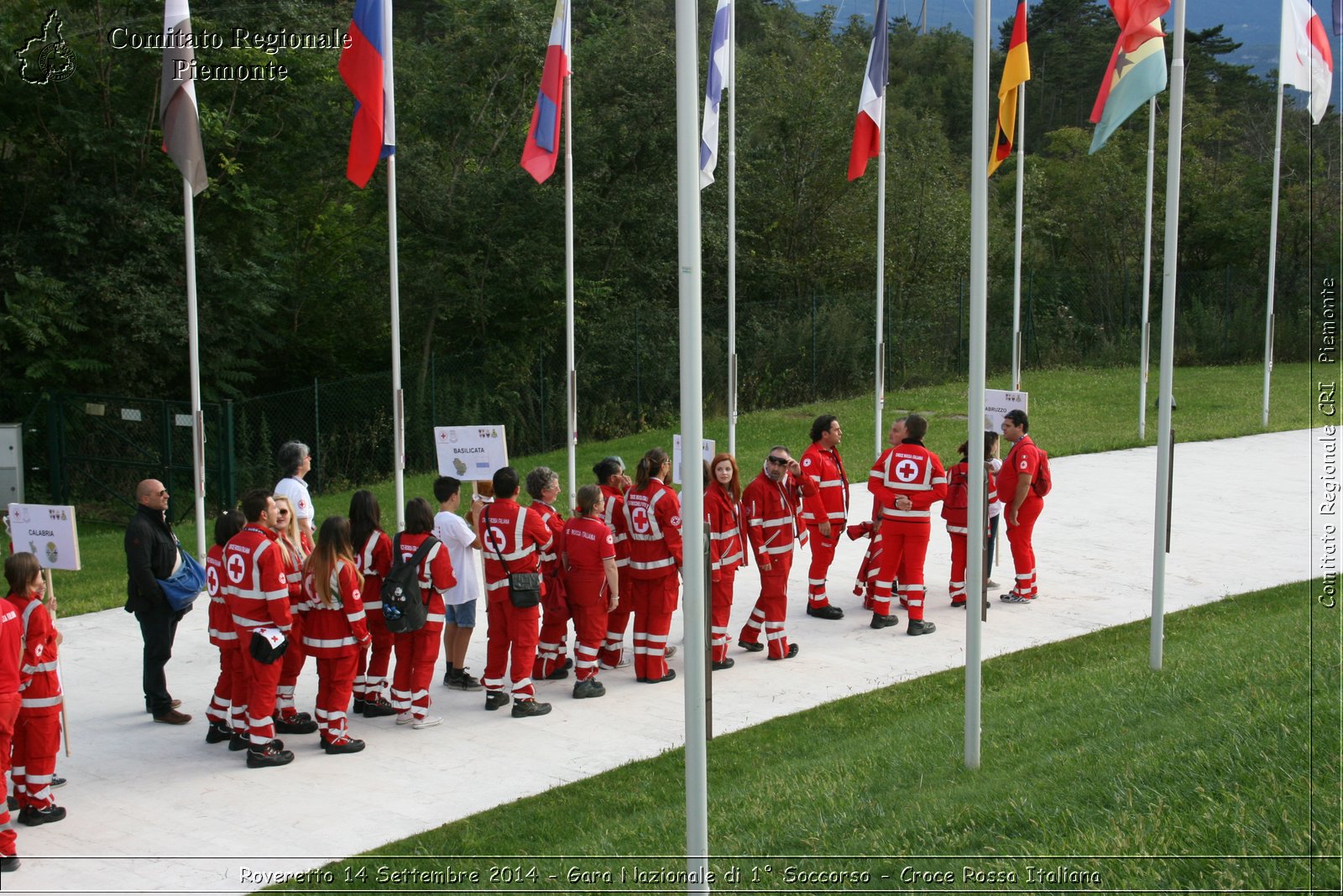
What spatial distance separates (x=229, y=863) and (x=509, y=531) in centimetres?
331

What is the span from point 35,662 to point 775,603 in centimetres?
600

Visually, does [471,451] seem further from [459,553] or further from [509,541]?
[509,541]

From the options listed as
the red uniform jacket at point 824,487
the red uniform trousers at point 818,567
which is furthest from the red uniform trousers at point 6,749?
the red uniform trousers at point 818,567

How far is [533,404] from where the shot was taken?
25.9 m

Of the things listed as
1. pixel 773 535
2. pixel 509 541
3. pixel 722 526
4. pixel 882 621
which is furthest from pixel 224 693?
pixel 882 621

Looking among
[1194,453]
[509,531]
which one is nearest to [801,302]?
[1194,453]

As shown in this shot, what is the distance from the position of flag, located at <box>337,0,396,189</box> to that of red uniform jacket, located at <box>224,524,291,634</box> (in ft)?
17.3

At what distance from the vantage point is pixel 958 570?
43.8ft

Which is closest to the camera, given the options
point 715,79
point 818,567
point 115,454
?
point 818,567

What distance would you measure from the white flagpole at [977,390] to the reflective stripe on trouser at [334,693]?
446 cm

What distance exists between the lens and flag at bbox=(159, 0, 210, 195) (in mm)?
12523

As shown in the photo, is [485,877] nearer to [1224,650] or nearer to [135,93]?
[1224,650]

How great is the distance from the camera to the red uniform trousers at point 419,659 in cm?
950

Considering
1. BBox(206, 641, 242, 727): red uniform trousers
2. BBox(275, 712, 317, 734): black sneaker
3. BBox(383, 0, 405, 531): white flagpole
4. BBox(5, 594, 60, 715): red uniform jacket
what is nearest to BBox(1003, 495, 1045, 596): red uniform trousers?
BBox(383, 0, 405, 531): white flagpole
